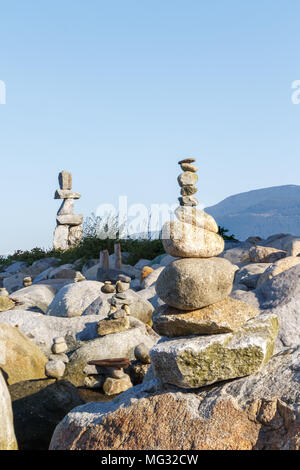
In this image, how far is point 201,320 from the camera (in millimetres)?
4621

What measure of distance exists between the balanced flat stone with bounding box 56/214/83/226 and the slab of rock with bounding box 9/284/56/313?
951 cm

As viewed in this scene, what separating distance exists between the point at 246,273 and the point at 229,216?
18572 cm

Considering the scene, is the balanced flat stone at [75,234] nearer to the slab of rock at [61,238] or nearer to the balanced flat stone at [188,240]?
the slab of rock at [61,238]

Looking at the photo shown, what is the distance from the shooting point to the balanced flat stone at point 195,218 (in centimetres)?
488

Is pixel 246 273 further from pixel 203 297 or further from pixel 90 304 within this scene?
pixel 203 297

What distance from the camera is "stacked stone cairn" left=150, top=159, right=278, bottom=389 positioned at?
14.3 ft

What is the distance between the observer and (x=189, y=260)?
15.5 ft

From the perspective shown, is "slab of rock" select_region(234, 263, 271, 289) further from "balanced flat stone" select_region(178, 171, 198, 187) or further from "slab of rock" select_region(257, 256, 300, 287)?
"balanced flat stone" select_region(178, 171, 198, 187)

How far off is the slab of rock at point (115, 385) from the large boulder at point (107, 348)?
0.56m

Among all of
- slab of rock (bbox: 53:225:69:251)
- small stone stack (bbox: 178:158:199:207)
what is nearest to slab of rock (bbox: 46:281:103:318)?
small stone stack (bbox: 178:158:199:207)

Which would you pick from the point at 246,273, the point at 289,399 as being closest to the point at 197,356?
the point at 289,399

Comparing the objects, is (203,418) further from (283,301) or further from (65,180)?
(65,180)

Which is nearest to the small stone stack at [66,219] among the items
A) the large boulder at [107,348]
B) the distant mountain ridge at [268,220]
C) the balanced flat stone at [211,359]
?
the large boulder at [107,348]
